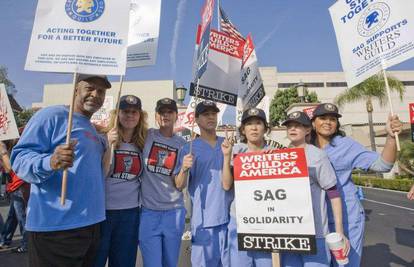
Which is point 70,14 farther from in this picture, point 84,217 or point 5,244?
point 5,244

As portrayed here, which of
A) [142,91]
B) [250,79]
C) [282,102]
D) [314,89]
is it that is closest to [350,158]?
[250,79]

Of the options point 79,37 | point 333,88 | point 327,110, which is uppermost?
point 333,88

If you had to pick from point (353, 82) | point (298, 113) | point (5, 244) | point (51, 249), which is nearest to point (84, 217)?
point (51, 249)

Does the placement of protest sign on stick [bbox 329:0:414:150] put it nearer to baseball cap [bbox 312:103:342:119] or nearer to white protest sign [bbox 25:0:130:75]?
baseball cap [bbox 312:103:342:119]

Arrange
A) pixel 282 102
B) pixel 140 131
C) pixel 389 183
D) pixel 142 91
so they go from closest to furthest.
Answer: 1. pixel 140 131
2. pixel 389 183
3. pixel 282 102
4. pixel 142 91

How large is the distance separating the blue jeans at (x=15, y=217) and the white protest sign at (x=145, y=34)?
13.5 feet

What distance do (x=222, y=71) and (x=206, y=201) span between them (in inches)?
76.6

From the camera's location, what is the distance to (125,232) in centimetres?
332

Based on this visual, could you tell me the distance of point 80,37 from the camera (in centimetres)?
240

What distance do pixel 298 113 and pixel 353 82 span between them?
82 cm

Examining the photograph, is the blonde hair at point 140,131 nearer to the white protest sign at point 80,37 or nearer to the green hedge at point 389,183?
the white protest sign at point 80,37

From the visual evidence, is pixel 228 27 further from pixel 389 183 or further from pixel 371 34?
pixel 389 183

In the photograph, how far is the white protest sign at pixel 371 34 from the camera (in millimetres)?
3158

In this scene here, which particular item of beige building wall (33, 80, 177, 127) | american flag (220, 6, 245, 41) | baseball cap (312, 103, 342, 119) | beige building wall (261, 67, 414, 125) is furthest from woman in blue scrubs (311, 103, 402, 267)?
beige building wall (261, 67, 414, 125)
